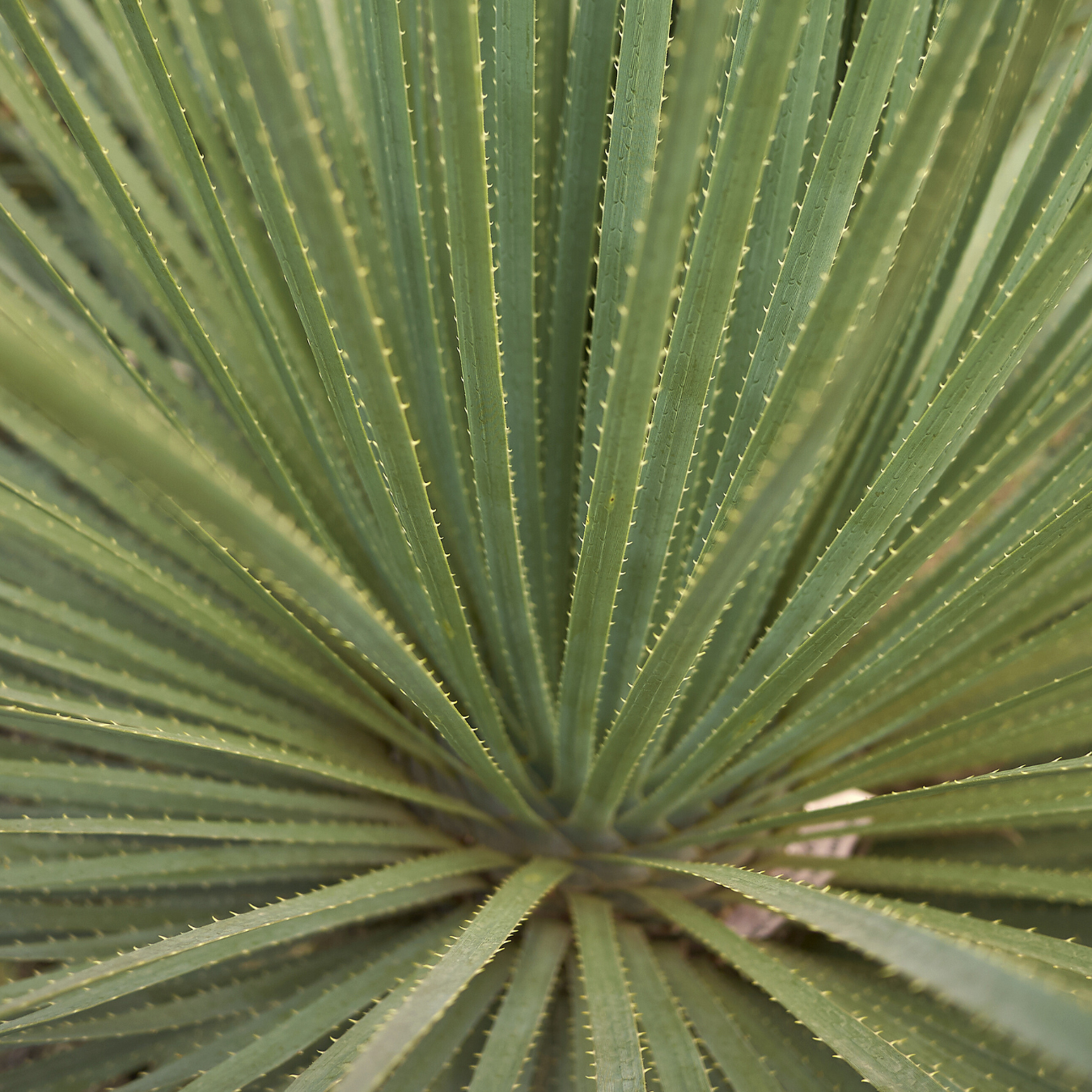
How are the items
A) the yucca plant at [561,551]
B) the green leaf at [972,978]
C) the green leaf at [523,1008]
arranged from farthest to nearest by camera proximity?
1. the green leaf at [523,1008]
2. the yucca plant at [561,551]
3. the green leaf at [972,978]

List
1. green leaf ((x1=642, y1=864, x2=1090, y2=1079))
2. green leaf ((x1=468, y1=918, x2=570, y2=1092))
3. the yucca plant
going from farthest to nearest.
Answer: green leaf ((x1=468, y1=918, x2=570, y2=1092)), the yucca plant, green leaf ((x1=642, y1=864, x2=1090, y2=1079))

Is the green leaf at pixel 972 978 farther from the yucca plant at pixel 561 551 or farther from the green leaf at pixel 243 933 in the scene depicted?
the green leaf at pixel 243 933

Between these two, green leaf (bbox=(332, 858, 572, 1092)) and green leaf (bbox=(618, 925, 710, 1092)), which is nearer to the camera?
green leaf (bbox=(332, 858, 572, 1092))

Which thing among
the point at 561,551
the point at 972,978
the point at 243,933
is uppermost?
the point at 561,551

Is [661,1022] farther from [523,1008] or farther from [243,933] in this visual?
[243,933]

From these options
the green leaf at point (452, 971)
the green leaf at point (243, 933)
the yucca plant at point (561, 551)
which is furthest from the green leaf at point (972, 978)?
the green leaf at point (243, 933)

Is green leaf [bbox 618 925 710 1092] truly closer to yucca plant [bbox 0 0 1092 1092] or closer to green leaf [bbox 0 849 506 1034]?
yucca plant [bbox 0 0 1092 1092]

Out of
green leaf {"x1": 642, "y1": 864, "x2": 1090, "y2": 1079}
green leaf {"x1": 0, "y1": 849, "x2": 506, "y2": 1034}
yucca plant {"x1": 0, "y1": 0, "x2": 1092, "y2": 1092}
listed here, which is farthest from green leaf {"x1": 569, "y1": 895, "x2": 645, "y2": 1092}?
green leaf {"x1": 642, "y1": 864, "x2": 1090, "y2": 1079}

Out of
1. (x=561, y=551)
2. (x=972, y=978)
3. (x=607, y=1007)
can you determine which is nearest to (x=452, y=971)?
(x=607, y=1007)
